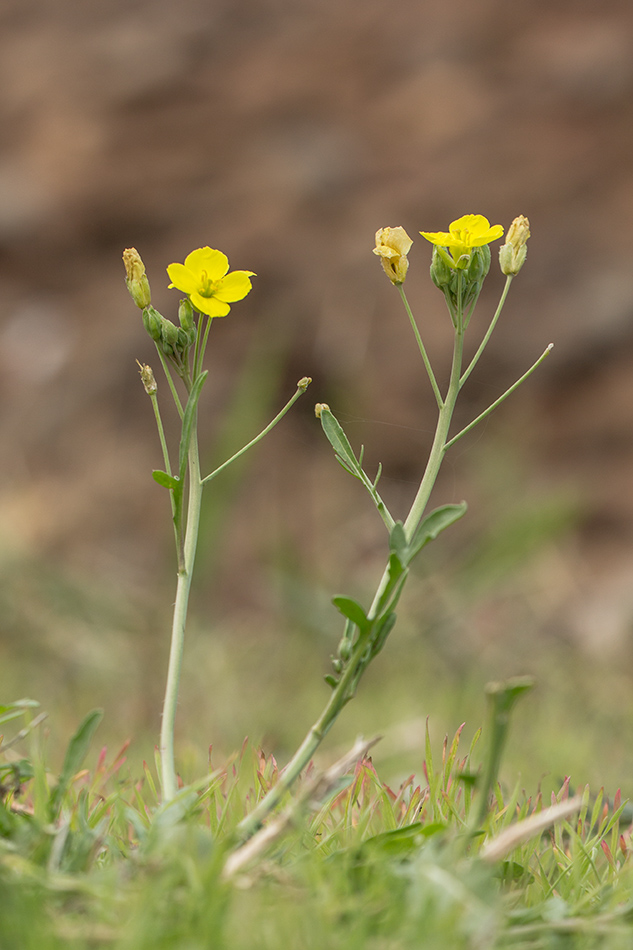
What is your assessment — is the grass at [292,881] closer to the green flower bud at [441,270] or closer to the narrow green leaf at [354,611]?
the narrow green leaf at [354,611]

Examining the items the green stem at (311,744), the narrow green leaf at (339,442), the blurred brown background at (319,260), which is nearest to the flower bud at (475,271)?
the narrow green leaf at (339,442)

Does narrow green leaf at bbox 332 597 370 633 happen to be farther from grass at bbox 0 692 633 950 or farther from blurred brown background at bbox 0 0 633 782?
blurred brown background at bbox 0 0 633 782

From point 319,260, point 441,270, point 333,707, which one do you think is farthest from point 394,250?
point 319,260

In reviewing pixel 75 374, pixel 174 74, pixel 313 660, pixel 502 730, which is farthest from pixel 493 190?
pixel 502 730

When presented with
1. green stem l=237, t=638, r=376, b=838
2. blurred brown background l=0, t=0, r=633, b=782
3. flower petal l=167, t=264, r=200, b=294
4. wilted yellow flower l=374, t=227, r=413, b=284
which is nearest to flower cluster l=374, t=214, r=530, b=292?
wilted yellow flower l=374, t=227, r=413, b=284

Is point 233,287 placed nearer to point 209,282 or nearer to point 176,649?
point 209,282
